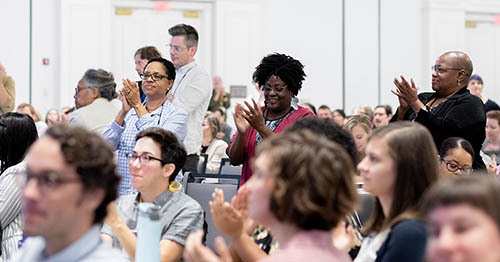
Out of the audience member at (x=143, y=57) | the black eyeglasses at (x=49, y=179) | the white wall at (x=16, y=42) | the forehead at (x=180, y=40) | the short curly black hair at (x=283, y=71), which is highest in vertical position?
the white wall at (x=16, y=42)

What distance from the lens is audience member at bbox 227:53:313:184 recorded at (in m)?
3.82

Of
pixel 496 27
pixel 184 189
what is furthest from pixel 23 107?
pixel 496 27

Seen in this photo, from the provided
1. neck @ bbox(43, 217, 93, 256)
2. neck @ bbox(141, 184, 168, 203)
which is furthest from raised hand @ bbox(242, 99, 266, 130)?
neck @ bbox(43, 217, 93, 256)

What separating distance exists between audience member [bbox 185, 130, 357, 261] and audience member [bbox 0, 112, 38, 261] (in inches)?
63.7

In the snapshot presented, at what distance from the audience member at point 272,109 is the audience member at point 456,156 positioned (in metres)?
0.74

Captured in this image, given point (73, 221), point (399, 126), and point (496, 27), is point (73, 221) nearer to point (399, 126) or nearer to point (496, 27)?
point (399, 126)

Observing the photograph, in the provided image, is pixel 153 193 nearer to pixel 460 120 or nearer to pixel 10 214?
pixel 10 214

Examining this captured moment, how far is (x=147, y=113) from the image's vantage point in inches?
157

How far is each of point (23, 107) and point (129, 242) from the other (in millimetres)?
5778

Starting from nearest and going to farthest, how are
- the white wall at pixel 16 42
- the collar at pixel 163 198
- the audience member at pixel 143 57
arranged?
the collar at pixel 163 198, the audience member at pixel 143 57, the white wall at pixel 16 42

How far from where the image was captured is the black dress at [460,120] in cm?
378

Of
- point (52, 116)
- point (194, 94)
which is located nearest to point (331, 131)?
point (194, 94)

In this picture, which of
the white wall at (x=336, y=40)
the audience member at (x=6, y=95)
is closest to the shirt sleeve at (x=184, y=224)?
the audience member at (x=6, y=95)

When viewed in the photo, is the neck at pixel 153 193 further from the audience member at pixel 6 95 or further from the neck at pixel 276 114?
the audience member at pixel 6 95
